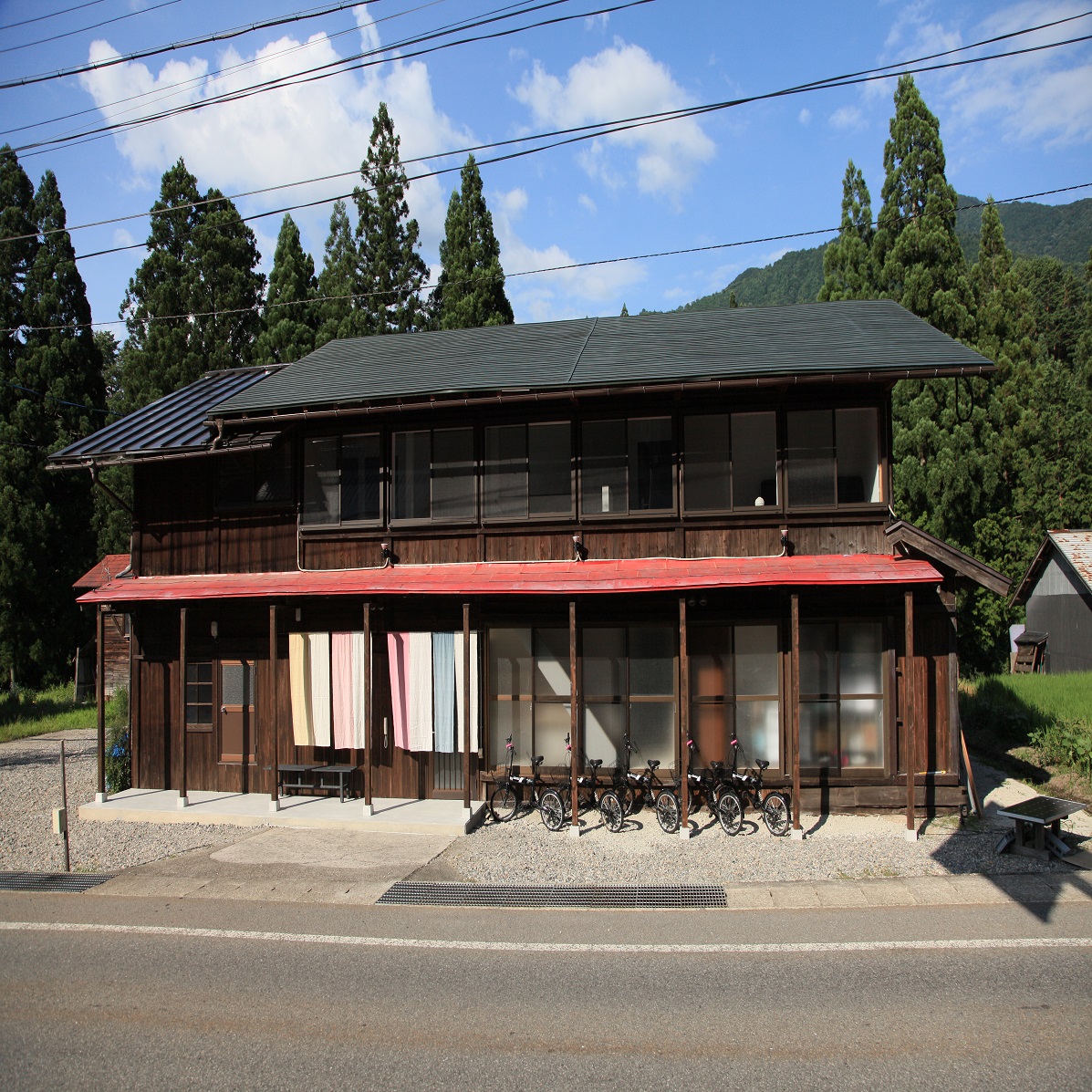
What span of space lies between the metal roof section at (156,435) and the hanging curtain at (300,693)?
11.6 feet

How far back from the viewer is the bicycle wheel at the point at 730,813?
10.7 meters

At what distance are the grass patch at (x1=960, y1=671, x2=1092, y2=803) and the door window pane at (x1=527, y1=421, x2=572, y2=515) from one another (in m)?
8.77

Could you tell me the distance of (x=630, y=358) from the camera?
42.3 feet

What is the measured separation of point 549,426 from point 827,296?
19477mm

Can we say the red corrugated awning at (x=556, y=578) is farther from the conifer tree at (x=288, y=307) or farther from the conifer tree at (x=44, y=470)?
the conifer tree at (x=288, y=307)

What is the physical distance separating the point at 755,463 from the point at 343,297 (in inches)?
965

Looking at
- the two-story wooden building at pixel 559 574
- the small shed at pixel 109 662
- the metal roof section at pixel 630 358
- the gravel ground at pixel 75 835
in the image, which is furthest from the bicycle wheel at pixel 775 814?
the small shed at pixel 109 662

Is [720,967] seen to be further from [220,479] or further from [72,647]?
[72,647]

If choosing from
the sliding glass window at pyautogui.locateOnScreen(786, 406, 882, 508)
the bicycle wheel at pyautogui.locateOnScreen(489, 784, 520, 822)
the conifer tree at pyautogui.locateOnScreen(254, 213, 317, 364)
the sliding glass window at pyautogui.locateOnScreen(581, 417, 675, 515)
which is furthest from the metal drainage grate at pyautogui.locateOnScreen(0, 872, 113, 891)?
the conifer tree at pyautogui.locateOnScreen(254, 213, 317, 364)

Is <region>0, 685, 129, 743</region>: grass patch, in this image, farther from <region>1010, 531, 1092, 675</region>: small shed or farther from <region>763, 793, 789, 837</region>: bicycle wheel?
<region>1010, 531, 1092, 675</region>: small shed

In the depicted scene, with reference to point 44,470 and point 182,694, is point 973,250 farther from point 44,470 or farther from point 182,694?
point 182,694

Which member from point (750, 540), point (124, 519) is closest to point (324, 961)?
point (750, 540)

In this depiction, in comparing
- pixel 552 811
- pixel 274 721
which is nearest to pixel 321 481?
pixel 274 721

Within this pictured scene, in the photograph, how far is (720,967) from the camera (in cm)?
682
